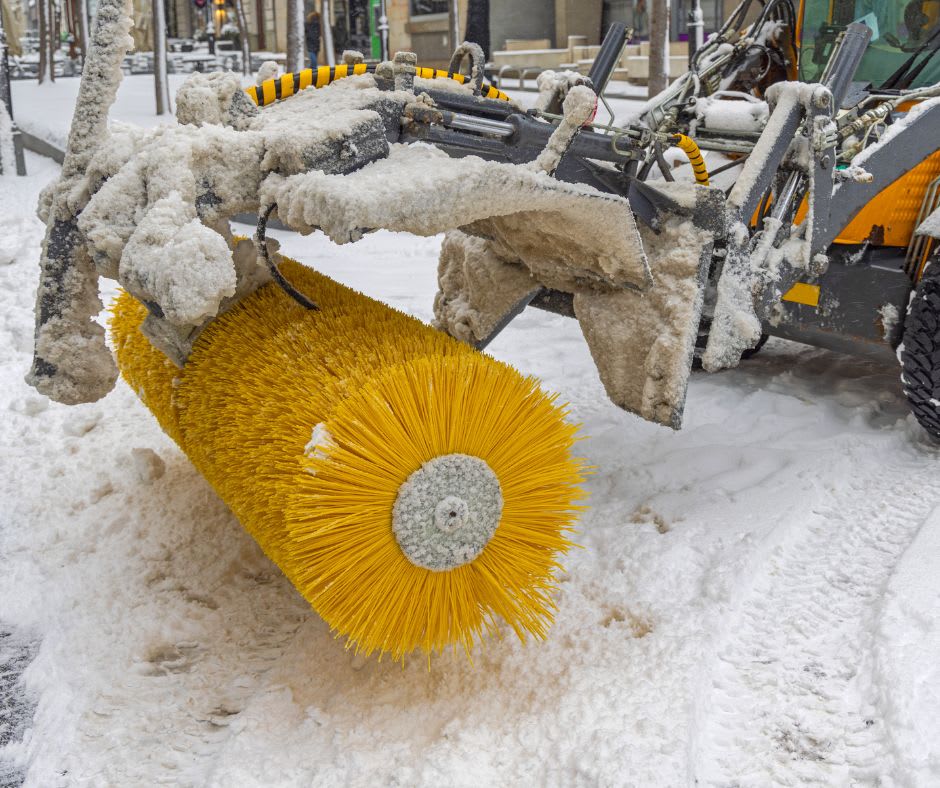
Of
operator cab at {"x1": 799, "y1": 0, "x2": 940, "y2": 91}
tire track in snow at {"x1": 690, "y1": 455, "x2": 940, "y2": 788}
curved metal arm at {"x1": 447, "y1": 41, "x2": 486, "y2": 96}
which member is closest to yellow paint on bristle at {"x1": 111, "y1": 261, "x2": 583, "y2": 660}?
tire track in snow at {"x1": 690, "y1": 455, "x2": 940, "y2": 788}

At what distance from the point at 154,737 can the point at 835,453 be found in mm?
2474

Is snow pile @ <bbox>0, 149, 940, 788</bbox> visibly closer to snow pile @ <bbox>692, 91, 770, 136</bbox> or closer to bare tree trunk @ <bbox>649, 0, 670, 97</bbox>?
snow pile @ <bbox>692, 91, 770, 136</bbox>

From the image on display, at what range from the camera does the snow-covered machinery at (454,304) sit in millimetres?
2102

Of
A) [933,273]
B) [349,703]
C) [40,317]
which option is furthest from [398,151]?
[933,273]

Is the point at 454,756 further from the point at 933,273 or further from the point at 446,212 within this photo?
the point at 933,273

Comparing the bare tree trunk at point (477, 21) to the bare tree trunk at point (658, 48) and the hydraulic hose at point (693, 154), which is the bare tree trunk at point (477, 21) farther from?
the hydraulic hose at point (693, 154)

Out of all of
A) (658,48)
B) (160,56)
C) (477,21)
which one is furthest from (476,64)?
(160,56)

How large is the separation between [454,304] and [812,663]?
182 cm

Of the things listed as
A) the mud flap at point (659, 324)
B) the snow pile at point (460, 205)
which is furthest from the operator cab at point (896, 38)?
the snow pile at point (460, 205)

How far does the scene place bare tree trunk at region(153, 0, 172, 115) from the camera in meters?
12.5

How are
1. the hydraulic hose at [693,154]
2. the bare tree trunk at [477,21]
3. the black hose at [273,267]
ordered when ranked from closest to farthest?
1. the black hose at [273,267]
2. the hydraulic hose at [693,154]
3. the bare tree trunk at [477,21]

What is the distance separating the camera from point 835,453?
137 inches

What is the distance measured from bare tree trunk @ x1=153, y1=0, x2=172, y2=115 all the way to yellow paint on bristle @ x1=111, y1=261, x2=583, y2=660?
11.5 meters

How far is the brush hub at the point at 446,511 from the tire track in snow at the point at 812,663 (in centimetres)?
69
